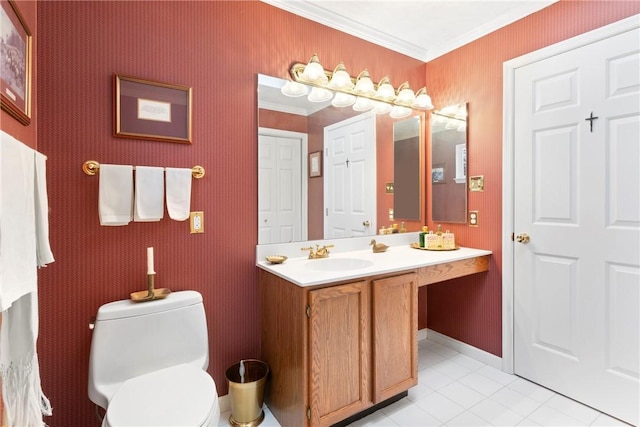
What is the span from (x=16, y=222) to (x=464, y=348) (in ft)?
9.14

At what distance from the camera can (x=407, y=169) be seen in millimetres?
2697

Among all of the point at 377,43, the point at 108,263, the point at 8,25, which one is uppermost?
the point at 377,43

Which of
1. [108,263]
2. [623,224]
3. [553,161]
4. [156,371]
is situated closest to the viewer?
[156,371]

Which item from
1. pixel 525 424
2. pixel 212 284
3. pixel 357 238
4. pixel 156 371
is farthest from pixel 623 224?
pixel 156 371

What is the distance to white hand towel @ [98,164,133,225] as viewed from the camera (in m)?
1.49

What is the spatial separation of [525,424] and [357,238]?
143cm

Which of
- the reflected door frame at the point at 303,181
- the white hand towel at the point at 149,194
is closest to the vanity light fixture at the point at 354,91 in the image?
the reflected door frame at the point at 303,181

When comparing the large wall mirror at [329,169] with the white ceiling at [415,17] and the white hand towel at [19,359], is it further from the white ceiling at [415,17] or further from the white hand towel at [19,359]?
the white hand towel at [19,359]

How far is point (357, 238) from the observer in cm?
241

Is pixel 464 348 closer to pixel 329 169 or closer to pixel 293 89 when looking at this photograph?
pixel 329 169

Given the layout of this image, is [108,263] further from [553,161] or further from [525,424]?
[553,161]

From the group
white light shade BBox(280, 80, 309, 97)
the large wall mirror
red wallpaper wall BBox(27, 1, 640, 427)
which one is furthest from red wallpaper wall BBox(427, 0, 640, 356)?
white light shade BBox(280, 80, 309, 97)

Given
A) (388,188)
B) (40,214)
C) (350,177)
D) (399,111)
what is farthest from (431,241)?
(40,214)

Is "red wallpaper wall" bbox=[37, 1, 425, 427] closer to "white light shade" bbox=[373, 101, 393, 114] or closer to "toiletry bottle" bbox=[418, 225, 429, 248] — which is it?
"white light shade" bbox=[373, 101, 393, 114]
